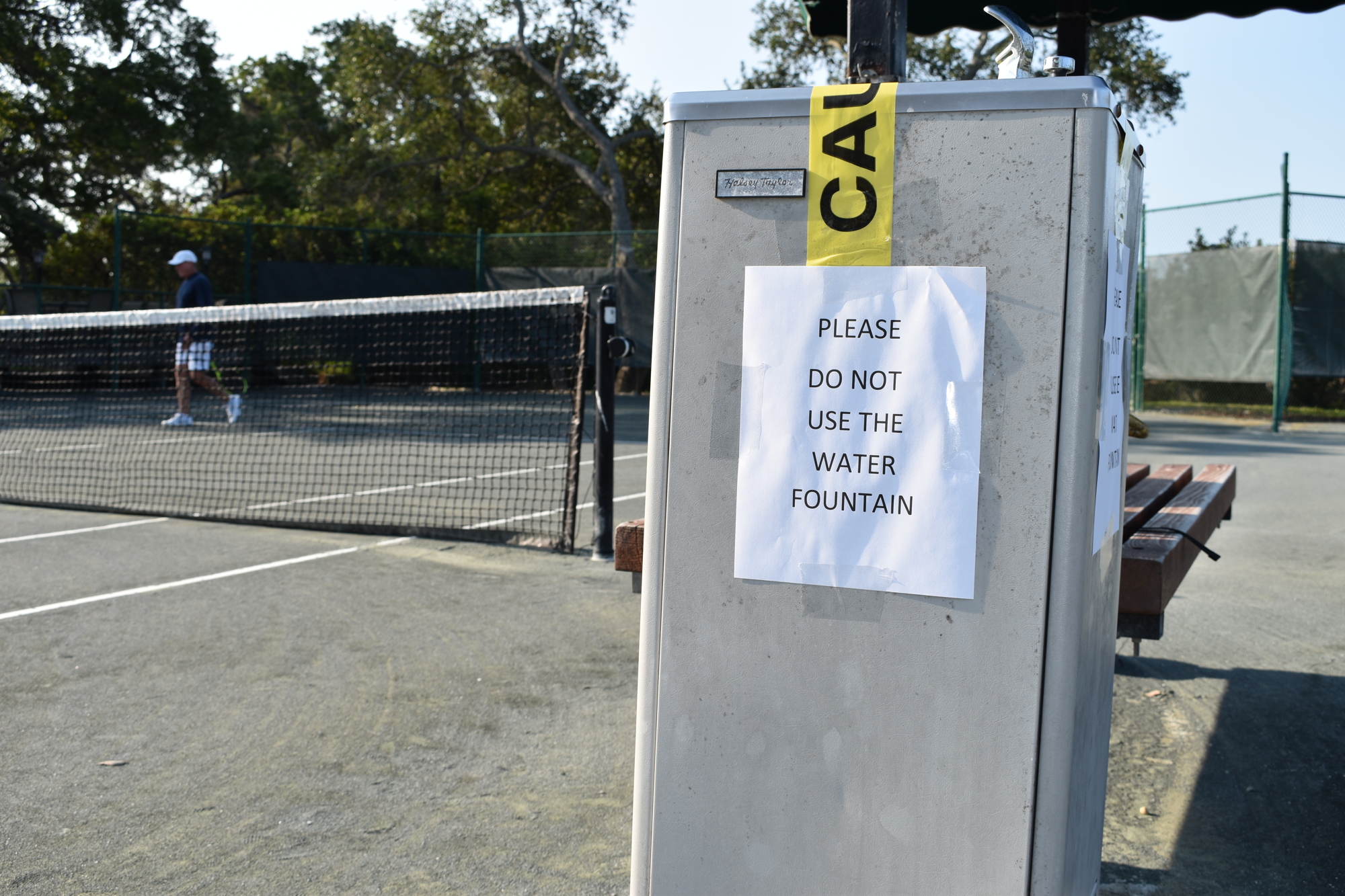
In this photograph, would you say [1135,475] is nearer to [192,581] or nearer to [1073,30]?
[1073,30]

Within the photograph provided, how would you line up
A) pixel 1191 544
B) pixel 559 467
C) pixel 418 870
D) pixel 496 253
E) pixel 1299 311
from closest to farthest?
1. pixel 418 870
2. pixel 1191 544
3. pixel 559 467
4. pixel 1299 311
5. pixel 496 253

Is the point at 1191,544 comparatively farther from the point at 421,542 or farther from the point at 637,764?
the point at 421,542

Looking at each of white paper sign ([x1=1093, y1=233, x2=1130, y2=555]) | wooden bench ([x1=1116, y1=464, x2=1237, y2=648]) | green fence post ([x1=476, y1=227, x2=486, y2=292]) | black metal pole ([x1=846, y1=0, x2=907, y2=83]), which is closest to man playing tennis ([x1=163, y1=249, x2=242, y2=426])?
green fence post ([x1=476, y1=227, x2=486, y2=292])

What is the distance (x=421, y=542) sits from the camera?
6520 millimetres

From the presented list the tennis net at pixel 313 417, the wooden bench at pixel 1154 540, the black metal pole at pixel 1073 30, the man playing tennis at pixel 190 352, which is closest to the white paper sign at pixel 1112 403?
the wooden bench at pixel 1154 540

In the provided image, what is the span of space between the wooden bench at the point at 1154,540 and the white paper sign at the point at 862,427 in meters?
0.38

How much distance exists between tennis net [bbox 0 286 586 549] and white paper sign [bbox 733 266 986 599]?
4456 millimetres

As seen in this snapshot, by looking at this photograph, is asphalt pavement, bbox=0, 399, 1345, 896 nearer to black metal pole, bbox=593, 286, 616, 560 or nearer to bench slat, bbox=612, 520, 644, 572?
black metal pole, bbox=593, 286, 616, 560

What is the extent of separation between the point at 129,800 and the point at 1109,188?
2.83 metres

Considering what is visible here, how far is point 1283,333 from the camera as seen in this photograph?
49.0 feet

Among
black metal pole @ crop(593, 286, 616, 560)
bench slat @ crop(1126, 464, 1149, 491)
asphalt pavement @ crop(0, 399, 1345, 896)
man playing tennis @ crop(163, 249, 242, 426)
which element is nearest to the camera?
asphalt pavement @ crop(0, 399, 1345, 896)

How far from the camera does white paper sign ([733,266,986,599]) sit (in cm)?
174

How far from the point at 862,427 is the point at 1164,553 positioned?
127cm

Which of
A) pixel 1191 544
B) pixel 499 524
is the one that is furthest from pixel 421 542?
pixel 1191 544
